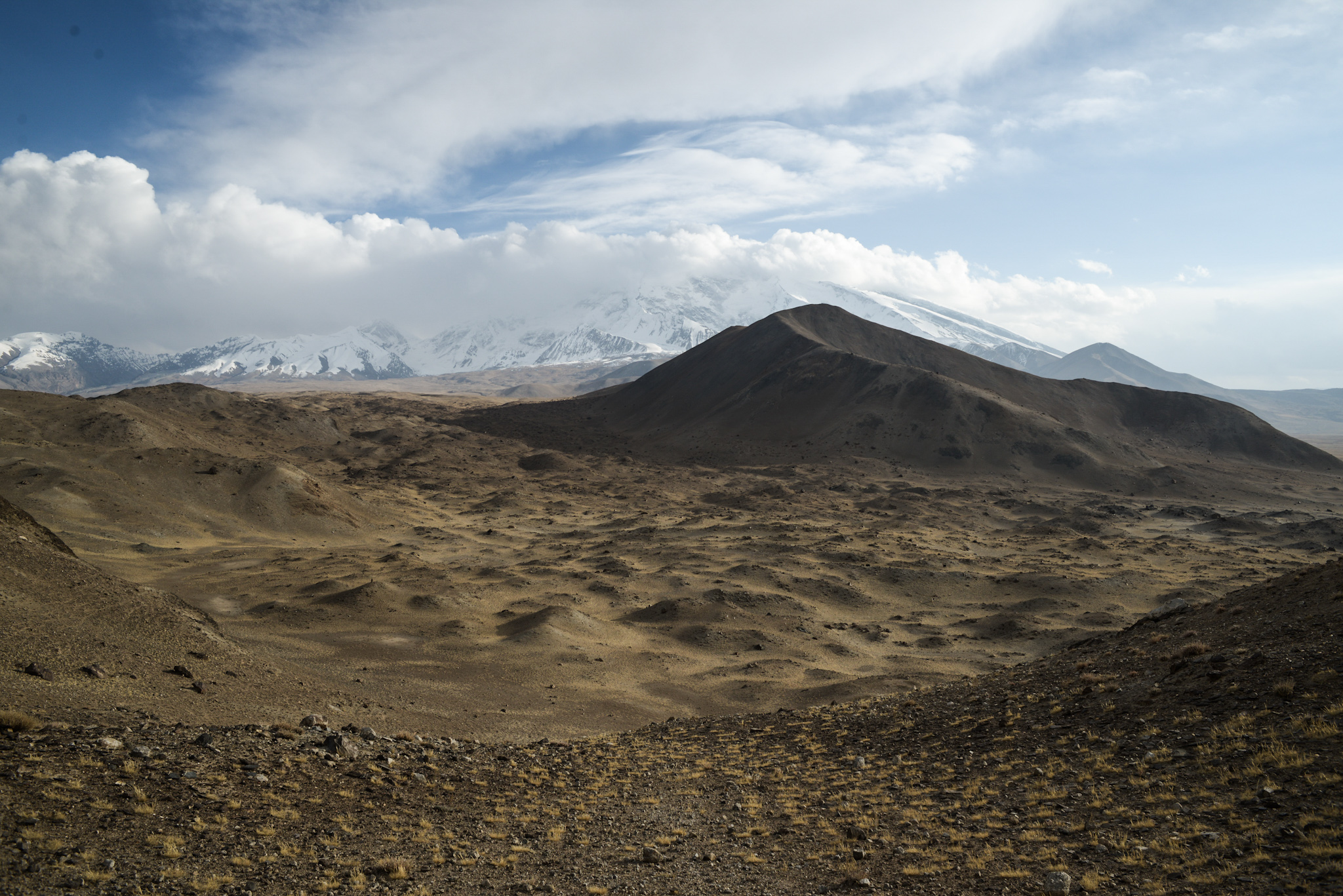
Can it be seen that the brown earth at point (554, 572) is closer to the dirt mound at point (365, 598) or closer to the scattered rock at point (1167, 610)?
the dirt mound at point (365, 598)

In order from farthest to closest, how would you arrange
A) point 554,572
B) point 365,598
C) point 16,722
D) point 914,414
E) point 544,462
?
point 914,414, point 544,462, point 554,572, point 365,598, point 16,722

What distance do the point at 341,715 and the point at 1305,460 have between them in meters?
123

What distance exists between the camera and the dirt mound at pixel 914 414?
9038 centimetres

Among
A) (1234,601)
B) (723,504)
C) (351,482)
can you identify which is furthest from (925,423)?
(1234,601)

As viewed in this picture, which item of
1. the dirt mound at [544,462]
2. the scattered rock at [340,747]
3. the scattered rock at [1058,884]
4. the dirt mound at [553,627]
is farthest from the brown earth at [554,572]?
the scattered rock at [1058,884]

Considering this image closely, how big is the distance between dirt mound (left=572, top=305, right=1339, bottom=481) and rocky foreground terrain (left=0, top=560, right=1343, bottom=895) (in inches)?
2998

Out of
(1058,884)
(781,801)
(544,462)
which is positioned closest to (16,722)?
(781,801)

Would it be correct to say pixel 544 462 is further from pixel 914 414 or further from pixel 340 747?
pixel 340 747

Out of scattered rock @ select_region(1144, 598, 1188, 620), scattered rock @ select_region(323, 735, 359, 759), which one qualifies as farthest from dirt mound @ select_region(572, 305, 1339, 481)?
scattered rock @ select_region(323, 735, 359, 759)

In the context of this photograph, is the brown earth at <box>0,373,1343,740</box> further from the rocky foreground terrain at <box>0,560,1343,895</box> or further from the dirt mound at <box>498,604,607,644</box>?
the rocky foreground terrain at <box>0,560,1343,895</box>

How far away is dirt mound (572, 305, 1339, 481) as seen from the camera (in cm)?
9038

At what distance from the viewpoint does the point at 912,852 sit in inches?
431

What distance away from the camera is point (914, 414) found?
97.2 metres

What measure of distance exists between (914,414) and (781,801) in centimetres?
8954
